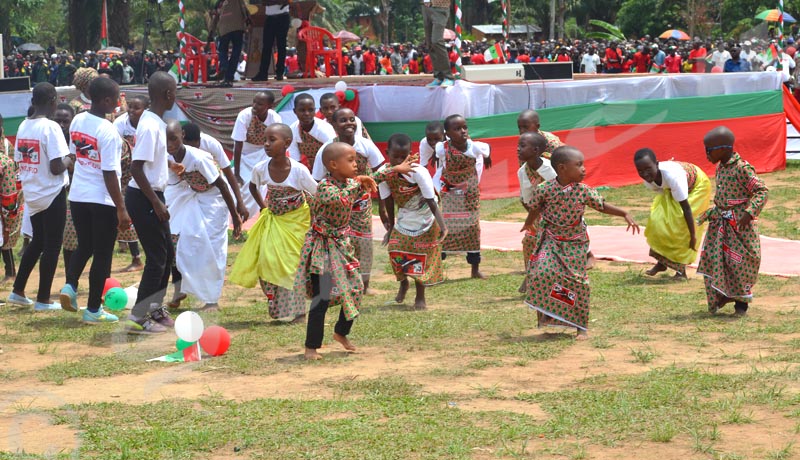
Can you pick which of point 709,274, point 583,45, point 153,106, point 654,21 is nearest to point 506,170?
point 709,274

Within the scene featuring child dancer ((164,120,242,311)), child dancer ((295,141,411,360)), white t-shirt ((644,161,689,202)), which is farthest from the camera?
white t-shirt ((644,161,689,202))

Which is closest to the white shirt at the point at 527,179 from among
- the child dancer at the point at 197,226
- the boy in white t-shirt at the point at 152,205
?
the child dancer at the point at 197,226

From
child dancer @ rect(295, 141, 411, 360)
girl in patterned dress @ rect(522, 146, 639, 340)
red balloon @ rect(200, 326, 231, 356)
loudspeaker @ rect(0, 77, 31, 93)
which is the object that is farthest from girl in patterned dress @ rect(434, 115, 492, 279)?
loudspeaker @ rect(0, 77, 31, 93)

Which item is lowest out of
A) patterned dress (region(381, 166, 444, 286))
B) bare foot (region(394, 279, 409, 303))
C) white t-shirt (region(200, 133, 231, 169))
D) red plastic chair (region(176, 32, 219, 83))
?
bare foot (region(394, 279, 409, 303))

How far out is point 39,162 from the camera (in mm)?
8430

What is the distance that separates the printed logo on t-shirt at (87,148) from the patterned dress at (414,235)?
7.52 ft

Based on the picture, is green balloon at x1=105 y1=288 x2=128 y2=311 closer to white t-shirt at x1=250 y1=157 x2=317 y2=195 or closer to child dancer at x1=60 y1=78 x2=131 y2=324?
child dancer at x1=60 y1=78 x2=131 y2=324

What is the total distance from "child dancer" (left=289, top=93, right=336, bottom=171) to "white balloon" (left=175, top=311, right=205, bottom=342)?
362 centimetres

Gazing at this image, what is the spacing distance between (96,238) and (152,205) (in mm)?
636

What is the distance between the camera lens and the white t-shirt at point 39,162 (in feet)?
27.4

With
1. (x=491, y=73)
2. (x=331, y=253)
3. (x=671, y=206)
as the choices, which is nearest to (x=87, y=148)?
(x=331, y=253)

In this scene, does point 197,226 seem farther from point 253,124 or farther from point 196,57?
point 196,57

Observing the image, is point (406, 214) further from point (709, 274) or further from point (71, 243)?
point (71, 243)

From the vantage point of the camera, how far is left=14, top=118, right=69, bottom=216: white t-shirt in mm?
8352
